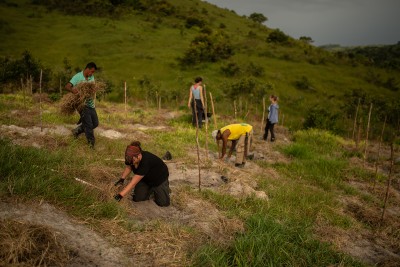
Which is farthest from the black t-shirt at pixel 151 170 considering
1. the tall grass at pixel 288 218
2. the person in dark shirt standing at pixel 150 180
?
the tall grass at pixel 288 218

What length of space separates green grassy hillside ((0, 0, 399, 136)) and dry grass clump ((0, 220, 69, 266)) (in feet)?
49.3

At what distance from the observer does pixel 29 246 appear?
3.17 meters

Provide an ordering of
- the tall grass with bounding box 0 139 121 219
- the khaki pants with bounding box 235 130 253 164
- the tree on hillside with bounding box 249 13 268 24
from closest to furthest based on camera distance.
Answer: the tall grass with bounding box 0 139 121 219 < the khaki pants with bounding box 235 130 253 164 < the tree on hillside with bounding box 249 13 268 24

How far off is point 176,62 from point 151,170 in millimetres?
23757

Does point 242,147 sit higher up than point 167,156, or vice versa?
point 242,147

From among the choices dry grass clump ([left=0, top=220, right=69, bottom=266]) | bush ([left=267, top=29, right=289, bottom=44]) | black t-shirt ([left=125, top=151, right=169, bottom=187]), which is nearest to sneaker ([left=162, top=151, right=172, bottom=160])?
black t-shirt ([left=125, top=151, right=169, bottom=187])

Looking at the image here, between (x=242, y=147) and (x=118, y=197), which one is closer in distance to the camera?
(x=118, y=197)

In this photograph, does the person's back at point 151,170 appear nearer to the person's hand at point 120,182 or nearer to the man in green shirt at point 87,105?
the person's hand at point 120,182

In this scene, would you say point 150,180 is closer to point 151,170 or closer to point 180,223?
point 151,170

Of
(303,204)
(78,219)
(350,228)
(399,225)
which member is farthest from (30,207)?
(399,225)

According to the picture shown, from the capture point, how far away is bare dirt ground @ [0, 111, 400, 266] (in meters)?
3.61

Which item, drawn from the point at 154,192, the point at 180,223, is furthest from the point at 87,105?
the point at 180,223

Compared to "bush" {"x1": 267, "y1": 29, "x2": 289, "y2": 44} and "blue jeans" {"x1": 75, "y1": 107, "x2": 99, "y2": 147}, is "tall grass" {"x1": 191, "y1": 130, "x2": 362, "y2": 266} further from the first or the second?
"bush" {"x1": 267, "y1": 29, "x2": 289, "y2": 44}

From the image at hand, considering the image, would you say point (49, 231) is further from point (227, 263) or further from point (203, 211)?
point (203, 211)
